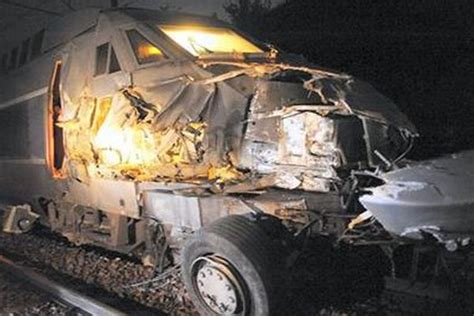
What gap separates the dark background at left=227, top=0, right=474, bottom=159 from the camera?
1288 cm

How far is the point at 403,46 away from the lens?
Result: 14.8 metres

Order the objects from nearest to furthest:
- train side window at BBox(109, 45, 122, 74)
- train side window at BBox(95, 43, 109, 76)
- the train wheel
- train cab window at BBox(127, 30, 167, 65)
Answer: the train wheel → train cab window at BBox(127, 30, 167, 65) → train side window at BBox(109, 45, 122, 74) → train side window at BBox(95, 43, 109, 76)

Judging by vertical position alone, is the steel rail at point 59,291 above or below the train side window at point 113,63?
below

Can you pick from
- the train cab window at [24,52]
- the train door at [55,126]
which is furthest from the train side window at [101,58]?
the train cab window at [24,52]

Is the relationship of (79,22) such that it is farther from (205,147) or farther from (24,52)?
(205,147)

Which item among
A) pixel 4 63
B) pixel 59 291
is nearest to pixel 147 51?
pixel 59 291

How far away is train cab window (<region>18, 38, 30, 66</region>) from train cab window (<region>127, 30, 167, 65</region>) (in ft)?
13.3

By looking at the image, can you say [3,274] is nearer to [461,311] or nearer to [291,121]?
[291,121]

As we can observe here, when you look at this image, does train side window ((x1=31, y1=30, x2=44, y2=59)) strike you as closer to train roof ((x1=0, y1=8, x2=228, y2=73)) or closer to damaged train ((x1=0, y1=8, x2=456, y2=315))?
train roof ((x1=0, y1=8, x2=228, y2=73))

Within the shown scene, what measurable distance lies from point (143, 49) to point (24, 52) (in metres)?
4.59

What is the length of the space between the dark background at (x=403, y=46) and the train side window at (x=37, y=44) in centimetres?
652

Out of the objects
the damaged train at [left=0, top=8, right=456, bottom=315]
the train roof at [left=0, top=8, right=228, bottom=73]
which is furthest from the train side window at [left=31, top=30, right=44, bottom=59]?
the damaged train at [left=0, top=8, right=456, bottom=315]

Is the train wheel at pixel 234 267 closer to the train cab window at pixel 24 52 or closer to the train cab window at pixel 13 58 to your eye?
the train cab window at pixel 24 52

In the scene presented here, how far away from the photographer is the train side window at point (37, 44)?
9961 mm
